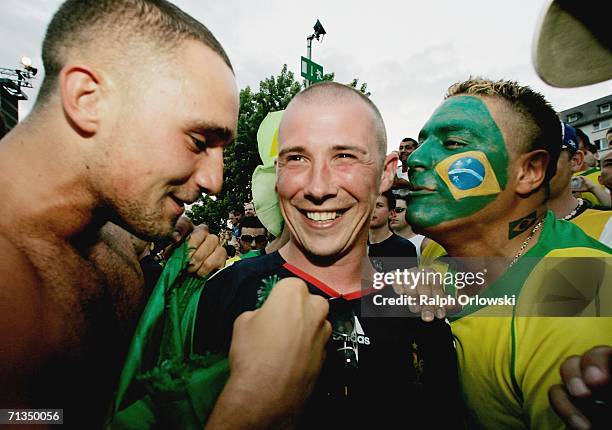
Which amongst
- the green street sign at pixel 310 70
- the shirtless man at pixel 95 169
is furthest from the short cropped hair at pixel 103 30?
the green street sign at pixel 310 70

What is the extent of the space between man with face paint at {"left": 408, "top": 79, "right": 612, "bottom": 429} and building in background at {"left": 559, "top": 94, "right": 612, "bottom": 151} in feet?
204

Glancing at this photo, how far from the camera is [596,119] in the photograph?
51125 mm

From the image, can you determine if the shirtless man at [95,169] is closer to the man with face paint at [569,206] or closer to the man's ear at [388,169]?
the man's ear at [388,169]

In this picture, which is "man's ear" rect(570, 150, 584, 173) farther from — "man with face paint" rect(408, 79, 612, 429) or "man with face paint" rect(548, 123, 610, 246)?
"man with face paint" rect(408, 79, 612, 429)

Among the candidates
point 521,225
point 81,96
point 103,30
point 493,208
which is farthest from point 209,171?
point 521,225

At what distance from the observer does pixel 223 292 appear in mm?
1796

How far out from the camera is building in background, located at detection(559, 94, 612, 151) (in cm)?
5132

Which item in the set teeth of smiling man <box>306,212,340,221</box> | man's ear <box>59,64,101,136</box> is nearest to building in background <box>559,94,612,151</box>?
teeth of smiling man <box>306,212,340,221</box>

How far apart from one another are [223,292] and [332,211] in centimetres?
69

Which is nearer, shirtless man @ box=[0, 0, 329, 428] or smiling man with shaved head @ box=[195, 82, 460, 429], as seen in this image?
shirtless man @ box=[0, 0, 329, 428]

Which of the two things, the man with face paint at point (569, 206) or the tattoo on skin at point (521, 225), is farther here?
the man with face paint at point (569, 206)

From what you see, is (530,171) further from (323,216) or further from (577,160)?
(577,160)

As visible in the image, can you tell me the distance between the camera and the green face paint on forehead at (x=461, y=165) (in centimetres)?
210

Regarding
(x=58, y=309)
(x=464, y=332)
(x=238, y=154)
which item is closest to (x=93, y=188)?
(x=58, y=309)
